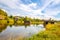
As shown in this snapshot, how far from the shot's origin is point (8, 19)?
1931 centimetres

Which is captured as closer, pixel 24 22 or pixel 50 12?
pixel 50 12

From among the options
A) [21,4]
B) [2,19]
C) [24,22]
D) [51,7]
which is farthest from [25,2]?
[24,22]

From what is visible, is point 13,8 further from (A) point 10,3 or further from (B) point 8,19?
(B) point 8,19

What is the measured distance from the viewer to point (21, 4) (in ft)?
40.6

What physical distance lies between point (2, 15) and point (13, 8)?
567cm

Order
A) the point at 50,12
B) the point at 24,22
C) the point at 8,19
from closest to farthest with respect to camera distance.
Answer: the point at 50,12, the point at 8,19, the point at 24,22

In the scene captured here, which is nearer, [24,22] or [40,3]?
[40,3]

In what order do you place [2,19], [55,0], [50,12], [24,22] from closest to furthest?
[55,0] → [50,12] → [2,19] → [24,22]

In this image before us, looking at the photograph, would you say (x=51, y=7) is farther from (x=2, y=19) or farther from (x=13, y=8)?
(x=2, y=19)

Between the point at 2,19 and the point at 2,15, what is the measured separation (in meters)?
0.76

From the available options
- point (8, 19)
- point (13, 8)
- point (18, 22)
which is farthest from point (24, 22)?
point (13, 8)

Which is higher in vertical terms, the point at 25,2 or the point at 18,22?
the point at 25,2

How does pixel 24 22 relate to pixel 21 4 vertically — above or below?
below

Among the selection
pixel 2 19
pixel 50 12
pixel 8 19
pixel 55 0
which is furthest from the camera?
pixel 8 19
